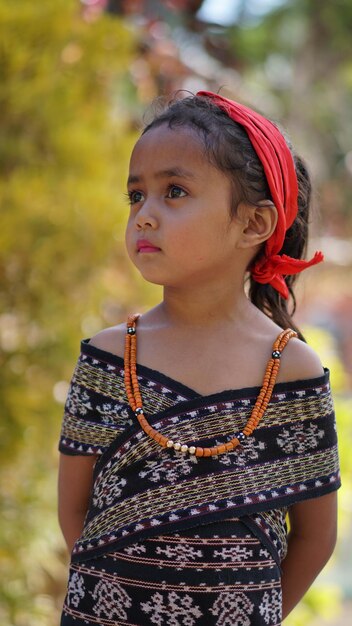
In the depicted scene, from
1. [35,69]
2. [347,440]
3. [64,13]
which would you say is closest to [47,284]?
[35,69]

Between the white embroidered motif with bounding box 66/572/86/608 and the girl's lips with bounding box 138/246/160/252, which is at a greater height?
the girl's lips with bounding box 138/246/160/252

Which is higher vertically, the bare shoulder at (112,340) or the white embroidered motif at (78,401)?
the bare shoulder at (112,340)

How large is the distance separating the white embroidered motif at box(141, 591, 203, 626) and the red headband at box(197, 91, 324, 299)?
684 millimetres

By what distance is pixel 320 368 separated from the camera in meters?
1.76

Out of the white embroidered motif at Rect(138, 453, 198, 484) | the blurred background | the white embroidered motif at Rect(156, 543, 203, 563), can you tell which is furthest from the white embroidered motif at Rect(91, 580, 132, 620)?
the blurred background

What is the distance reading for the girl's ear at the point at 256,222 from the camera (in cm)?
173

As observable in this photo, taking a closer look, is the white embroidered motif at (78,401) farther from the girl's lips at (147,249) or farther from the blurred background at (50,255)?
the blurred background at (50,255)

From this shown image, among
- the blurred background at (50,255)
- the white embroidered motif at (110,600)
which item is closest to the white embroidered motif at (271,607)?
the white embroidered motif at (110,600)

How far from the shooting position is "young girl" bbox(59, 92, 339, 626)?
1.63m

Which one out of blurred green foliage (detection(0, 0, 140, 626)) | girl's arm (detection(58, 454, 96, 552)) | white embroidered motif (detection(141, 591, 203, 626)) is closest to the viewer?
white embroidered motif (detection(141, 591, 203, 626))

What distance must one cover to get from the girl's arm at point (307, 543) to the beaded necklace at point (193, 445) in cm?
23

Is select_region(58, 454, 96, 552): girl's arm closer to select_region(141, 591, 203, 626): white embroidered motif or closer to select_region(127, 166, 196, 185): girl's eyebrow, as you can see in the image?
select_region(141, 591, 203, 626): white embroidered motif

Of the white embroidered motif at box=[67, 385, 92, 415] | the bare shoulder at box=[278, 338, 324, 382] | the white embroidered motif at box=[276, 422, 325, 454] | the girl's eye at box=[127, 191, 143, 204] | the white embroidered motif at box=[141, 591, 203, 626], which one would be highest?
the girl's eye at box=[127, 191, 143, 204]

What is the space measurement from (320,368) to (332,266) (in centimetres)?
621
